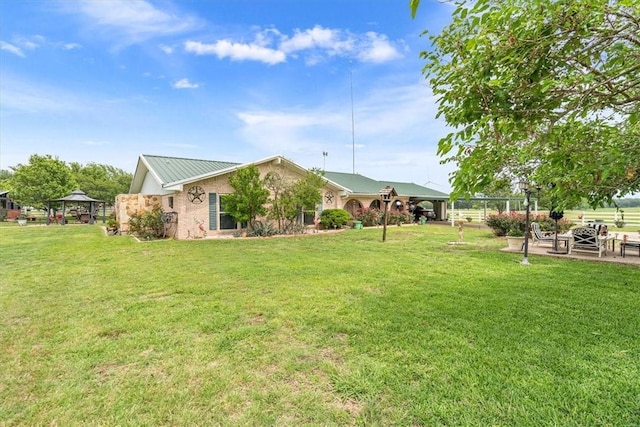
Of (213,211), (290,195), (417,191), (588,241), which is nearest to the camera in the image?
(588,241)

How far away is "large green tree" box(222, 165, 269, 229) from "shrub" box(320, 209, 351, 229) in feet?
16.2

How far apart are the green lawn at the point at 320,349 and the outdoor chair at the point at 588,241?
288 cm

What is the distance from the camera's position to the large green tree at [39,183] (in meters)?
29.8

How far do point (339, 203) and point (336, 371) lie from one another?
1795 cm

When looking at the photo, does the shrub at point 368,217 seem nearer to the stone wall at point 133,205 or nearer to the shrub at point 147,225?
the shrub at point 147,225

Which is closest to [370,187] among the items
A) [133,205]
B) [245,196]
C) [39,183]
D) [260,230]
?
[260,230]

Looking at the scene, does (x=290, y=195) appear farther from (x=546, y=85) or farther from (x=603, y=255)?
(x=546, y=85)

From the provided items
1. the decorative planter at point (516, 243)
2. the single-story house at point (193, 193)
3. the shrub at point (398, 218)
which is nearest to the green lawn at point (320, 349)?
the decorative planter at point (516, 243)

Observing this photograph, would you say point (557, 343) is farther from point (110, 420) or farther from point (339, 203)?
point (339, 203)

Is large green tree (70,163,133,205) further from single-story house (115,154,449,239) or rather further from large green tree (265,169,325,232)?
large green tree (265,169,325,232)

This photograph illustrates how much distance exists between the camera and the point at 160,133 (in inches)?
1088

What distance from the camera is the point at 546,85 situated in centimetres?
257

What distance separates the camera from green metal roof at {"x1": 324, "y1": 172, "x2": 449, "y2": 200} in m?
23.3

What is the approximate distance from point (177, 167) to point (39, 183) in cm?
2353
